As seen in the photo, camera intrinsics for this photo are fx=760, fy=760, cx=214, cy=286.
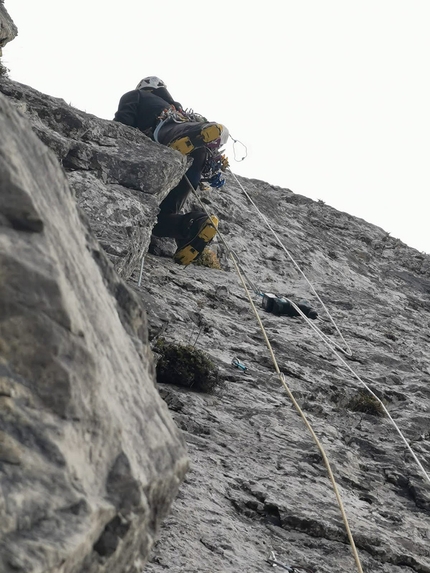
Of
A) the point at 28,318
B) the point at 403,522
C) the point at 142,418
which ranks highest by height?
the point at 28,318

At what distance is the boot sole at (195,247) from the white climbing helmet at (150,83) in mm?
2960

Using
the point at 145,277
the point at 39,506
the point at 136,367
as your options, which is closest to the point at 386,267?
the point at 145,277

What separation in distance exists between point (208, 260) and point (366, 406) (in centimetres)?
438

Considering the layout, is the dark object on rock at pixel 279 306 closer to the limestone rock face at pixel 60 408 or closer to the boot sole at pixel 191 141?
the boot sole at pixel 191 141

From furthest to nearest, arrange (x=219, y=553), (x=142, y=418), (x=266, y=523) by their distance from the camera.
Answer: (x=266, y=523), (x=219, y=553), (x=142, y=418)

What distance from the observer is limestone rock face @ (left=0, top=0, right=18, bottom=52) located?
38.1 feet

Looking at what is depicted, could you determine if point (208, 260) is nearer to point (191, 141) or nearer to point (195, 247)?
point (195, 247)

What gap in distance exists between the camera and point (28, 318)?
9.22 feet

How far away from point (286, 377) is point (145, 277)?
96.8 inches

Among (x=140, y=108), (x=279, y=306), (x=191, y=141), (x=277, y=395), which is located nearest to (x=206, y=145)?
(x=191, y=141)

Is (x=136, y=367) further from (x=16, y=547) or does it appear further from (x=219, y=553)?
(x=219, y=553)

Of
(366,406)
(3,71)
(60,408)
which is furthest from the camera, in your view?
(3,71)

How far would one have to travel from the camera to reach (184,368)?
7.96m

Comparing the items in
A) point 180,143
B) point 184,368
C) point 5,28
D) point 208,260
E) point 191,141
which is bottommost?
point 184,368
